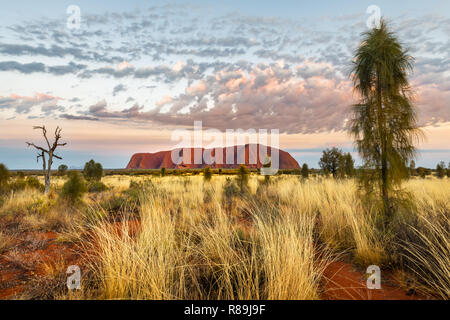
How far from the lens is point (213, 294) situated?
2.83m

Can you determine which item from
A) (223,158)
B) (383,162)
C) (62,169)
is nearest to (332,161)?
(383,162)

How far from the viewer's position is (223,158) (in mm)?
104000

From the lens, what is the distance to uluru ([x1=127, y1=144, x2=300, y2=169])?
3543 inches

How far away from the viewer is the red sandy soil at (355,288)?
274 cm

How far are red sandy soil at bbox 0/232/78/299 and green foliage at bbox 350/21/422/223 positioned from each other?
6.03 m

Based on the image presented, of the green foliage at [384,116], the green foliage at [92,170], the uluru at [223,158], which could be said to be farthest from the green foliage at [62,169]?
the green foliage at [384,116]

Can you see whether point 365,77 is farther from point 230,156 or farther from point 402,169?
point 230,156

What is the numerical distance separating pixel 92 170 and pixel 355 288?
98.3ft

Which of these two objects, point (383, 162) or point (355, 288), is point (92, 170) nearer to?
point (383, 162)

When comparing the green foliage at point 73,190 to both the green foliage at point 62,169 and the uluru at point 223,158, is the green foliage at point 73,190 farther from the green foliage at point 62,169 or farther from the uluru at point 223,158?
the uluru at point 223,158

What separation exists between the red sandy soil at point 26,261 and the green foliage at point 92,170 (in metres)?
24.4

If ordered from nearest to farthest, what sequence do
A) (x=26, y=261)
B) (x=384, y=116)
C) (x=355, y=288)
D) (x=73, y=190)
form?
(x=355, y=288), (x=26, y=261), (x=384, y=116), (x=73, y=190)

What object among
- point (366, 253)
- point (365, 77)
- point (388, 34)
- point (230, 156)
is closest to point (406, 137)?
point (365, 77)
